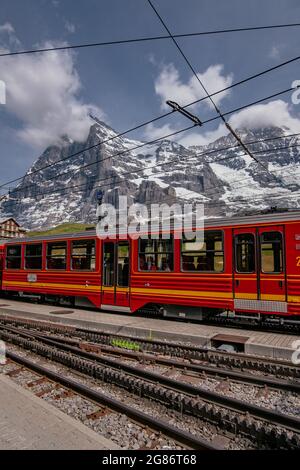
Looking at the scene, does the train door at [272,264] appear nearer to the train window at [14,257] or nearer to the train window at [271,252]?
the train window at [271,252]

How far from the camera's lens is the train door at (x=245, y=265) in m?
10.9

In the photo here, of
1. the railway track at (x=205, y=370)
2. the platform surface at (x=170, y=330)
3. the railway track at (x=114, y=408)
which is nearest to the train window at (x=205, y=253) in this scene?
the platform surface at (x=170, y=330)

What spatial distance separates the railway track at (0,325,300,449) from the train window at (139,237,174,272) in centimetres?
476

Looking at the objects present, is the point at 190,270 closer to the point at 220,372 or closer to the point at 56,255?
the point at 220,372

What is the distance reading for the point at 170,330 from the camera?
1069cm

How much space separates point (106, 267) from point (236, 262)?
5.61 metres

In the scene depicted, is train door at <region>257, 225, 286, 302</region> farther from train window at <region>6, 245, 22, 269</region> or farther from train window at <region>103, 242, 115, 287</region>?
train window at <region>6, 245, 22, 269</region>

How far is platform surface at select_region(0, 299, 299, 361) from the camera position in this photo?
28.8 ft

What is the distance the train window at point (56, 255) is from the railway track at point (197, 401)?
751 centimetres

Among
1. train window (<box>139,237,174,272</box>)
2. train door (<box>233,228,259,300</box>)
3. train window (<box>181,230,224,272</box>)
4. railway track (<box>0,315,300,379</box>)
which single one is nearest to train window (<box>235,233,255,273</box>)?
train door (<box>233,228,259,300</box>)
